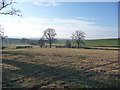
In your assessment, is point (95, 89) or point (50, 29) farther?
point (50, 29)

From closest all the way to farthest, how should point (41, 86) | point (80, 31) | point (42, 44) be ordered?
point (41, 86) < point (80, 31) < point (42, 44)

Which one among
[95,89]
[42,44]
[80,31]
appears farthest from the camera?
[42,44]

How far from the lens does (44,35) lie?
266ft

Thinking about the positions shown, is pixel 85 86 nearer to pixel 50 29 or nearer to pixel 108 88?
pixel 108 88

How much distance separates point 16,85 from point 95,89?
16.2 feet

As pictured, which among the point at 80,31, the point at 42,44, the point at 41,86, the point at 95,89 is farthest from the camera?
the point at 42,44

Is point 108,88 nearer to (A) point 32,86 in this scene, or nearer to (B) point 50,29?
(A) point 32,86

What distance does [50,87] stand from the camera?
7723mm

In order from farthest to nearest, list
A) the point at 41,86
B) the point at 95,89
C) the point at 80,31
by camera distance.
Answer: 1. the point at 80,31
2. the point at 41,86
3. the point at 95,89

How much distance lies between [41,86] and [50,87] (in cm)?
65

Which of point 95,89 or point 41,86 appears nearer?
point 95,89

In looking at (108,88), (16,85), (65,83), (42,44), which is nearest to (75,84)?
(65,83)

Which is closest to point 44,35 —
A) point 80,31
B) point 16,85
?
point 80,31

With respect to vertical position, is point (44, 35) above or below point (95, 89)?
above
